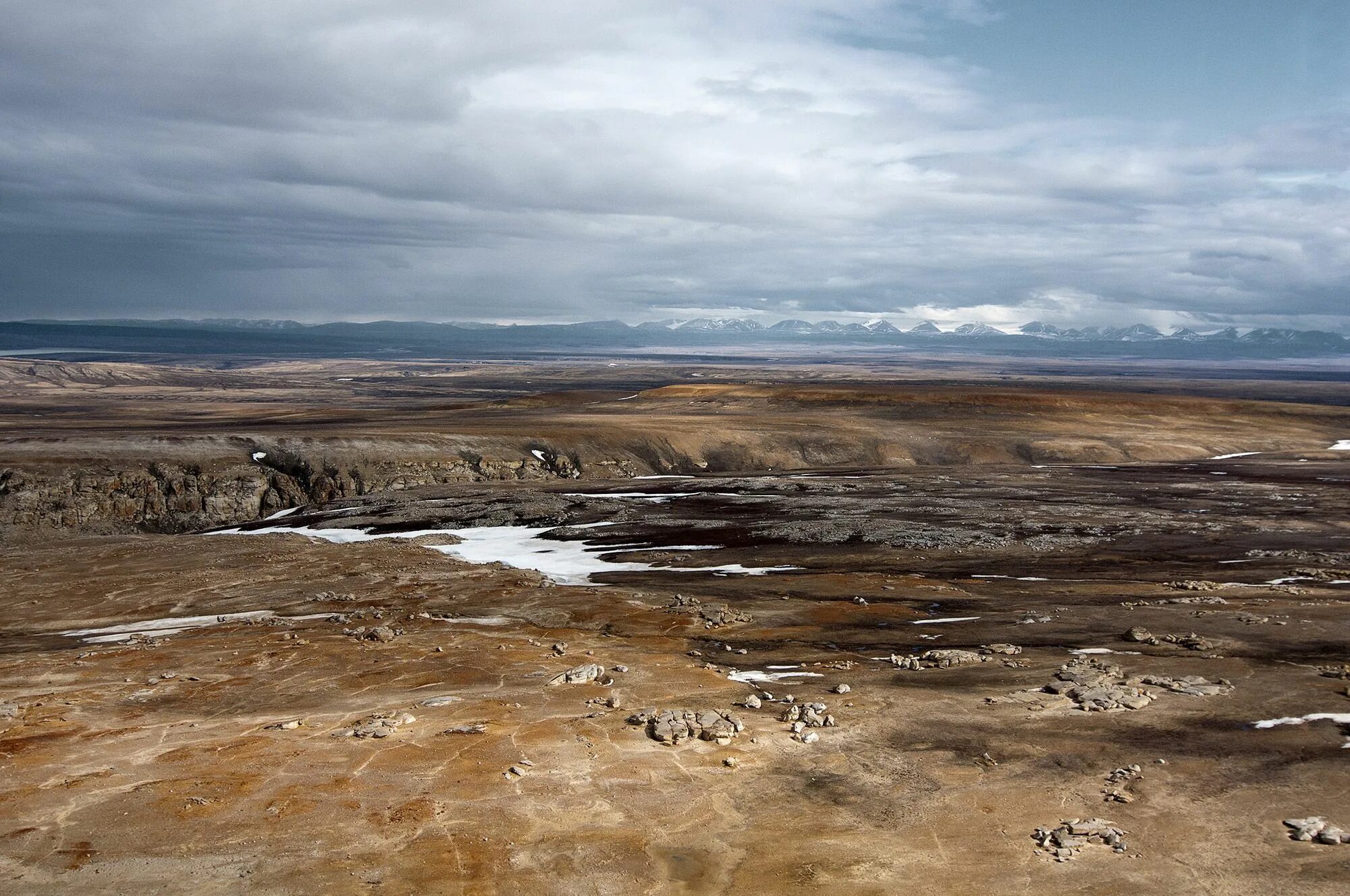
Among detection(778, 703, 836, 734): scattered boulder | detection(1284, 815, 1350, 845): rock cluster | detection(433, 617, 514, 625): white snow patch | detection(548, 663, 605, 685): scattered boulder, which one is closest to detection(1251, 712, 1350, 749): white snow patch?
detection(1284, 815, 1350, 845): rock cluster

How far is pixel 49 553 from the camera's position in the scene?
47.2 m

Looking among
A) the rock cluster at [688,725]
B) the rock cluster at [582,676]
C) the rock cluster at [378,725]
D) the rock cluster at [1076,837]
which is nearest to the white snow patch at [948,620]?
the rock cluster at [582,676]

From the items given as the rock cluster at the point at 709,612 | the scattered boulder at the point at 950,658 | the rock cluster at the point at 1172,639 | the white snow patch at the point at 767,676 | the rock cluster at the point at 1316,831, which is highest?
the rock cluster at the point at 1316,831

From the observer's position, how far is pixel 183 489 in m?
67.1

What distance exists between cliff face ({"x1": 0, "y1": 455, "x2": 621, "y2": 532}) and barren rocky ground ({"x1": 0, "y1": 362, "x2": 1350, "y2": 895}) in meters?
0.80

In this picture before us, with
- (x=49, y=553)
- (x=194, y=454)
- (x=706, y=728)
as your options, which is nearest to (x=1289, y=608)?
(x=706, y=728)

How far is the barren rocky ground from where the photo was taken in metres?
14.6

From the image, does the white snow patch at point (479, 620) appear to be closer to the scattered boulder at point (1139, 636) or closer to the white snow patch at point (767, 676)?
the white snow patch at point (767, 676)

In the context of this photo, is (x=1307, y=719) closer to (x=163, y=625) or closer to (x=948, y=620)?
(x=948, y=620)

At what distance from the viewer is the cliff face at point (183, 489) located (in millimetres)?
62500

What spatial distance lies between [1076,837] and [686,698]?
30.4 feet

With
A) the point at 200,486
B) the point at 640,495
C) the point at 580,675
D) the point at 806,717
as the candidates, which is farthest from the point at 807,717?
the point at 200,486

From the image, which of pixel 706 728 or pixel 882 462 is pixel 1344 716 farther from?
pixel 882 462

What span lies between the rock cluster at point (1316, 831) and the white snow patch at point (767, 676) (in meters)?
10.7
